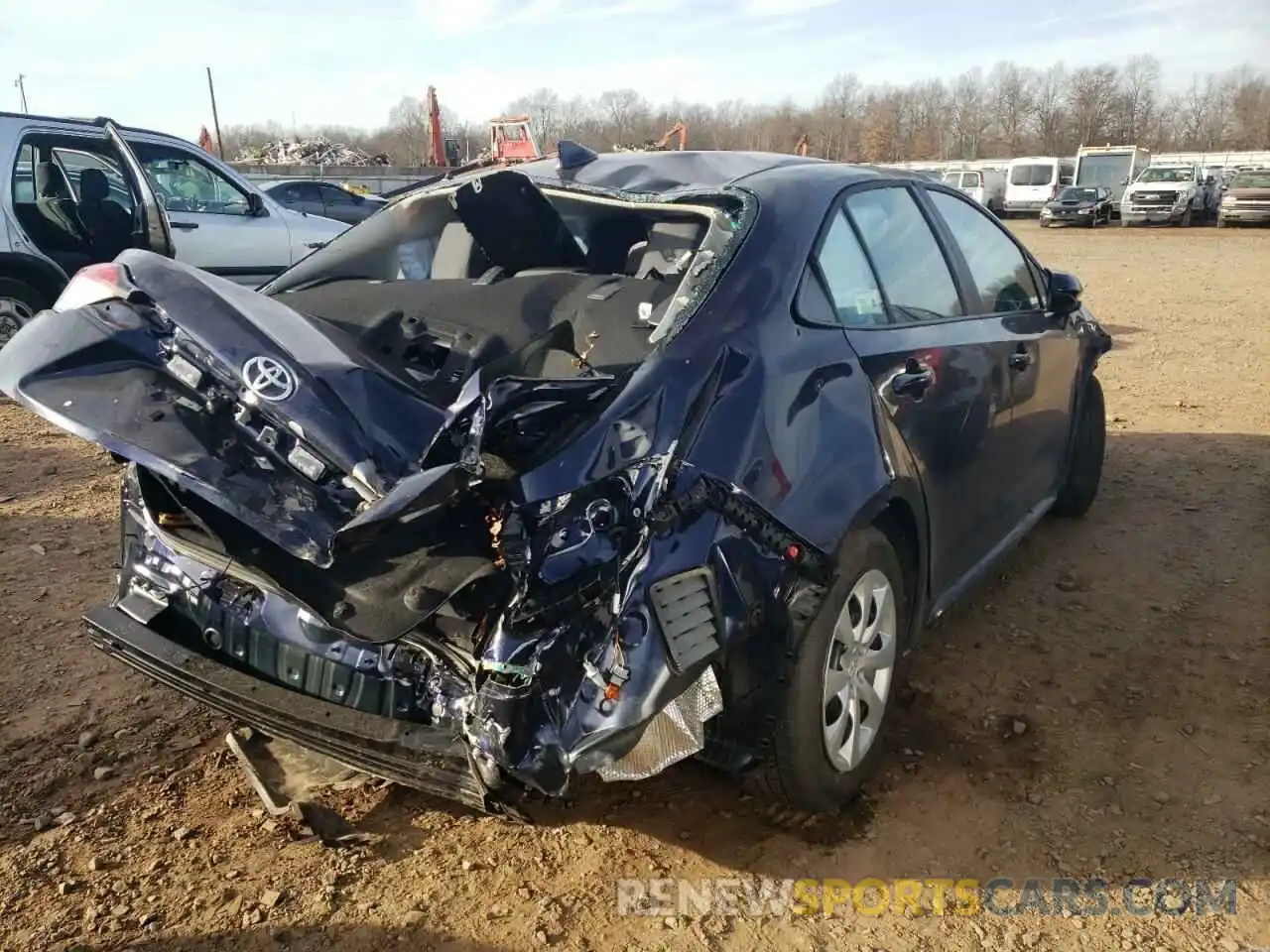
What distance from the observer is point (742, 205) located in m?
2.74

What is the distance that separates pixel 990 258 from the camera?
3.90 metres

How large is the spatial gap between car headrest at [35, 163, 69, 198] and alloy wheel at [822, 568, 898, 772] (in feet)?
24.3

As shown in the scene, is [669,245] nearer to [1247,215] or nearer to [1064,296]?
[1064,296]

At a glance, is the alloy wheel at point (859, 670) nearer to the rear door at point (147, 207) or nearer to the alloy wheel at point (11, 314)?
the rear door at point (147, 207)

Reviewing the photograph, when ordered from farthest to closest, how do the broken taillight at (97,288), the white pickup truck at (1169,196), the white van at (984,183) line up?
the white van at (984,183), the white pickup truck at (1169,196), the broken taillight at (97,288)

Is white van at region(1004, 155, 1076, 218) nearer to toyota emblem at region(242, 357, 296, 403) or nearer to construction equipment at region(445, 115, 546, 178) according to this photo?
construction equipment at region(445, 115, 546, 178)

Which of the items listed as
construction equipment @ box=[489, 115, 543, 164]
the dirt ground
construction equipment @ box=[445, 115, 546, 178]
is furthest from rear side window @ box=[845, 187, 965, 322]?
construction equipment @ box=[489, 115, 543, 164]

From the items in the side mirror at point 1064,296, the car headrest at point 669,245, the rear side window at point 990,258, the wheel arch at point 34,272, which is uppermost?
the car headrest at point 669,245

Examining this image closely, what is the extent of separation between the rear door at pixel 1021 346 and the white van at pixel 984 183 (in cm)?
3058

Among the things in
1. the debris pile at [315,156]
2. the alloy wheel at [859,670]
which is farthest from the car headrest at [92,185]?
the debris pile at [315,156]

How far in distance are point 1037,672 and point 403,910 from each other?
232 centimetres

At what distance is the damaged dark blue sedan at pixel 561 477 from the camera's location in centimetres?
199

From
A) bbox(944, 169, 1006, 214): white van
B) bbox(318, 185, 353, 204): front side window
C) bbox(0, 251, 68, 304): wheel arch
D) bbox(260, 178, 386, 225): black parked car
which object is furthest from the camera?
bbox(944, 169, 1006, 214): white van

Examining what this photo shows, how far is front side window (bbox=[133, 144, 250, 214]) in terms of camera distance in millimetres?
7949
